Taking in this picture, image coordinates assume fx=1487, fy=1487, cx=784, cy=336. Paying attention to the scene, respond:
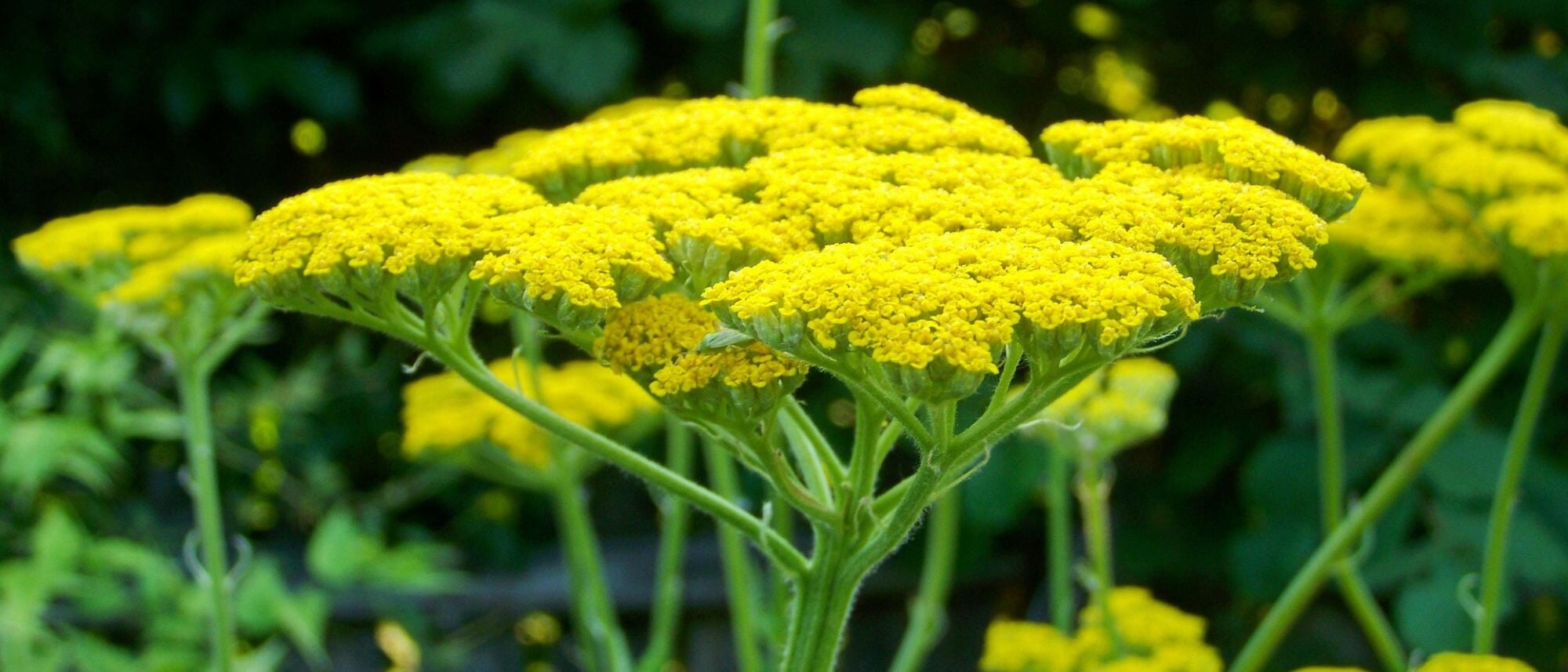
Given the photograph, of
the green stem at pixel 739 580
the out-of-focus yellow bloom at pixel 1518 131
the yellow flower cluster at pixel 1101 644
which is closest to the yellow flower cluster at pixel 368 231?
the green stem at pixel 739 580

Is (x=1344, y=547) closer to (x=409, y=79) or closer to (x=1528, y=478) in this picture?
(x=1528, y=478)

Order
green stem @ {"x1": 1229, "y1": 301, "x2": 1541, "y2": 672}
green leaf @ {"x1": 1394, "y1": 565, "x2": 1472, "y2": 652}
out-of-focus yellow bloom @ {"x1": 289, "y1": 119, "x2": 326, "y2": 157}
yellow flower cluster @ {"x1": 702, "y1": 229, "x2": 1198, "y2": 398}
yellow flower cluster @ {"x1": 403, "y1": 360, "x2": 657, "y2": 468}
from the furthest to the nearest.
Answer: out-of-focus yellow bloom @ {"x1": 289, "y1": 119, "x2": 326, "y2": 157} → green leaf @ {"x1": 1394, "y1": 565, "x2": 1472, "y2": 652} → yellow flower cluster @ {"x1": 403, "y1": 360, "x2": 657, "y2": 468} → green stem @ {"x1": 1229, "y1": 301, "x2": 1541, "y2": 672} → yellow flower cluster @ {"x1": 702, "y1": 229, "x2": 1198, "y2": 398}

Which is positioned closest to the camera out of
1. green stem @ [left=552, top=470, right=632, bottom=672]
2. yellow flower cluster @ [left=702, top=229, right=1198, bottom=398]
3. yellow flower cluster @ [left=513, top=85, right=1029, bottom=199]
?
yellow flower cluster @ [left=702, top=229, right=1198, bottom=398]

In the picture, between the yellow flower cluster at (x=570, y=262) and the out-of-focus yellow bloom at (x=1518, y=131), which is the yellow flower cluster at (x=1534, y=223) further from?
the yellow flower cluster at (x=570, y=262)

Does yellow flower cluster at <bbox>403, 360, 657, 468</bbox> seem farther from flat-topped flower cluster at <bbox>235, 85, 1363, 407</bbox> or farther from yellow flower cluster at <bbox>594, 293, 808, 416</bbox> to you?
yellow flower cluster at <bbox>594, 293, 808, 416</bbox>

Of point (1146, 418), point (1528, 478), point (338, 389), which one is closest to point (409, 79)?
point (338, 389)

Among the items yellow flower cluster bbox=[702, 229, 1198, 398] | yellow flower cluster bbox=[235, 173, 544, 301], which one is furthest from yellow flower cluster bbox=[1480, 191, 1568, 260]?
yellow flower cluster bbox=[235, 173, 544, 301]
